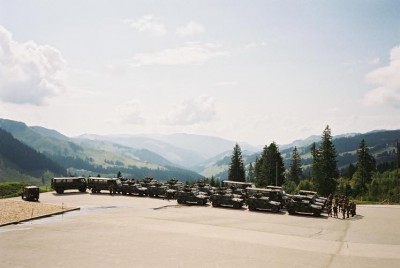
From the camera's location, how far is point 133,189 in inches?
1860

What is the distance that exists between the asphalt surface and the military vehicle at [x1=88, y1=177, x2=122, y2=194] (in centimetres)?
1659

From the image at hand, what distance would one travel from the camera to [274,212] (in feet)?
113

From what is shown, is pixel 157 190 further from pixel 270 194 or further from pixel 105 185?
pixel 270 194

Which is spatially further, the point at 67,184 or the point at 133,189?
the point at 67,184

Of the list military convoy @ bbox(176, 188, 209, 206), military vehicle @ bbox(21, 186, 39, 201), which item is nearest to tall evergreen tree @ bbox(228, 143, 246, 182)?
military convoy @ bbox(176, 188, 209, 206)

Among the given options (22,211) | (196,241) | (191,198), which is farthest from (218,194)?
(22,211)

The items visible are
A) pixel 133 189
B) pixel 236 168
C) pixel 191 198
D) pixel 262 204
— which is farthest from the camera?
pixel 236 168

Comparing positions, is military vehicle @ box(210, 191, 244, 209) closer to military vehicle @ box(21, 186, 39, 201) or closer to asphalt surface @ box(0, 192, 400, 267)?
asphalt surface @ box(0, 192, 400, 267)

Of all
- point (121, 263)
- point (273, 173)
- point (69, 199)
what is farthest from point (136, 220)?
point (273, 173)

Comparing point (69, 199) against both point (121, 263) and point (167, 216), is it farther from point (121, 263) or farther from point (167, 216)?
point (121, 263)

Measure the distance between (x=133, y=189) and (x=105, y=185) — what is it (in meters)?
4.18

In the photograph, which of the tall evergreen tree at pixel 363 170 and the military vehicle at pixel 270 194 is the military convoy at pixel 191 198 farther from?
the tall evergreen tree at pixel 363 170

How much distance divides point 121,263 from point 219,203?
22902 millimetres

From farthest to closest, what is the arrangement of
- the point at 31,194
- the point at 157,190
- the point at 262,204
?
the point at 157,190
the point at 31,194
the point at 262,204
